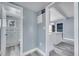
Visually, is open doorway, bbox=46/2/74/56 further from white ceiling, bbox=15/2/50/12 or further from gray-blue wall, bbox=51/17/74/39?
white ceiling, bbox=15/2/50/12

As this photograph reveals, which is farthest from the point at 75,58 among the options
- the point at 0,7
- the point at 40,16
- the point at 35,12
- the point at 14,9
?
the point at 0,7

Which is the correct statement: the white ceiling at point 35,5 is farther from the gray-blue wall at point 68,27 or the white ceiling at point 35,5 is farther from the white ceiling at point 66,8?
the gray-blue wall at point 68,27

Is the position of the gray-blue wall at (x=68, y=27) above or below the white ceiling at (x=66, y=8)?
below

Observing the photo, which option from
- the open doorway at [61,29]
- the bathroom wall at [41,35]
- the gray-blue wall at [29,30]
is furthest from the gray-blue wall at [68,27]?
the gray-blue wall at [29,30]

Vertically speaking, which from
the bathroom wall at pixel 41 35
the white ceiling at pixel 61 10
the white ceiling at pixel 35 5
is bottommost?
the bathroom wall at pixel 41 35

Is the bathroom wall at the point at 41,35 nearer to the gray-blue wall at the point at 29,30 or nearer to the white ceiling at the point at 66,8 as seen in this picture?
the gray-blue wall at the point at 29,30

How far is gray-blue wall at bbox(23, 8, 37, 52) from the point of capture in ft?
4.80

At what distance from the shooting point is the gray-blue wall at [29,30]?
4.80 feet

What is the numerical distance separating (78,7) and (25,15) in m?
1.03

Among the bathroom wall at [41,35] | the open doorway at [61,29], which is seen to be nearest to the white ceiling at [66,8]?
the open doorway at [61,29]

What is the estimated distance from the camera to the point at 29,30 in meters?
1.50

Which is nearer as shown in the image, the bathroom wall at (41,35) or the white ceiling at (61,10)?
the white ceiling at (61,10)

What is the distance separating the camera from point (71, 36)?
1.32m

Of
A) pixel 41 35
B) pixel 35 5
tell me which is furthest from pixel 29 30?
pixel 35 5
